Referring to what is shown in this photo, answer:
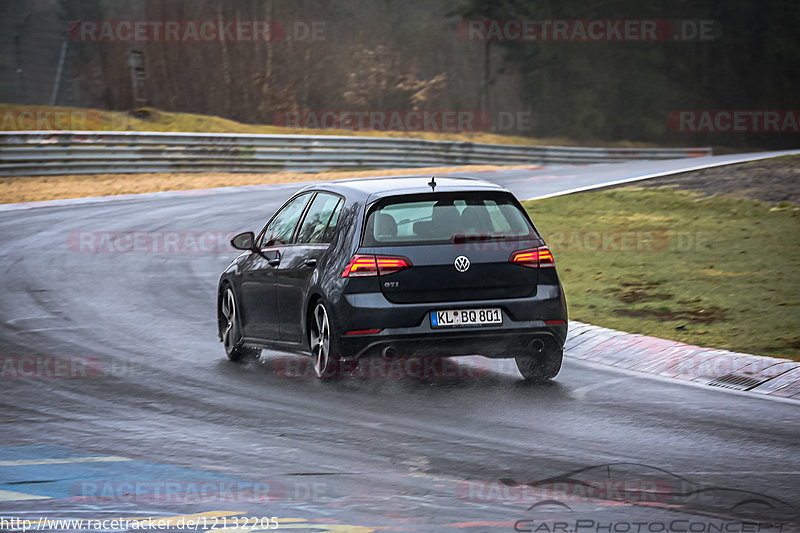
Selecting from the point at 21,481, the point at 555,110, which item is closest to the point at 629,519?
the point at 21,481

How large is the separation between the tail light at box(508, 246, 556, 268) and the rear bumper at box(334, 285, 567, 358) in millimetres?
238

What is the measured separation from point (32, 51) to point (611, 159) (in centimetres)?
2325

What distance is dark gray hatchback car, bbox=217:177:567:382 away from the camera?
903 centimetres

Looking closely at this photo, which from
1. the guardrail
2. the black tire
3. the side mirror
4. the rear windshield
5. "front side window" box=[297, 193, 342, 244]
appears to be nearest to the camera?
the rear windshield

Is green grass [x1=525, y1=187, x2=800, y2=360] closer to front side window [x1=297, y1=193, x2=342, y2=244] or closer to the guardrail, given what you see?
front side window [x1=297, y1=193, x2=342, y2=244]

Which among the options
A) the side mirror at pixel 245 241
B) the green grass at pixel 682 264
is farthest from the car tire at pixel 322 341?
the green grass at pixel 682 264

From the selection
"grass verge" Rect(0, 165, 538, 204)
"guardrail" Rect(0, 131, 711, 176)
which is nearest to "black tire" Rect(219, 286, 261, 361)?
"grass verge" Rect(0, 165, 538, 204)

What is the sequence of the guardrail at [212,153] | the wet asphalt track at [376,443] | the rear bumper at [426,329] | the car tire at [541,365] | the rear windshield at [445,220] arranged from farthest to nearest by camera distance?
the guardrail at [212,153] < the car tire at [541,365] < the rear windshield at [445,220] < the rear bumper at [426,329] < the wet asphalt track at [376,443]

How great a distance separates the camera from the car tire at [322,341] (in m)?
9.27

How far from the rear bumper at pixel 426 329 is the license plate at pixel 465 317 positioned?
0.03 m

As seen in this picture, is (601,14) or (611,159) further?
(601,14)

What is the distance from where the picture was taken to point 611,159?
4669cm

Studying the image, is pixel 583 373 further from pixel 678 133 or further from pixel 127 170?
pixel 678 133

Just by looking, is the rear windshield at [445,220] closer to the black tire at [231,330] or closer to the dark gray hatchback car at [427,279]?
the dark gray hatchback car at [427,279]
